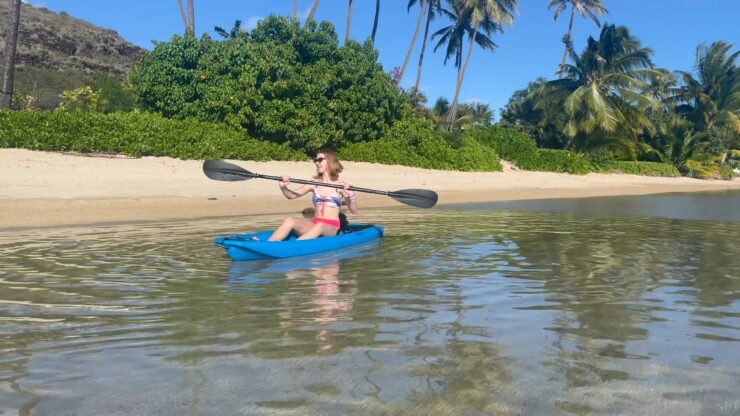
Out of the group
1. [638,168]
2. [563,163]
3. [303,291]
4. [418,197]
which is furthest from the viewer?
[638,168]

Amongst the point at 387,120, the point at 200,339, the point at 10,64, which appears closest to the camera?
the point at 200,339

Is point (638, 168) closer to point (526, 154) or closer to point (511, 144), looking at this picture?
point (526, 154)

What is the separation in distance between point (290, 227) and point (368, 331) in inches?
150

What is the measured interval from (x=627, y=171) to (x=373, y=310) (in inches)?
1413

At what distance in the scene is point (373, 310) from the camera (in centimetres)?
443

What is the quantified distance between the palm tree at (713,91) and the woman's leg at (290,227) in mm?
41547

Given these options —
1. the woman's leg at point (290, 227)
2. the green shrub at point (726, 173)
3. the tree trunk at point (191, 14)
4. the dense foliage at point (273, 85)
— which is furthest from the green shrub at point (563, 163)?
the woman's leg at point (290, 227)

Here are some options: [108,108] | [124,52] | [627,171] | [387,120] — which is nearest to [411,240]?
[387,120]

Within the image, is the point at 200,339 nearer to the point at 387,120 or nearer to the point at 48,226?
the point at 48,226

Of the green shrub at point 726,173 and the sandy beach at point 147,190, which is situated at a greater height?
the green shrub at point 726,173

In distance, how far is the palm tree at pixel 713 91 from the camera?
133 feet

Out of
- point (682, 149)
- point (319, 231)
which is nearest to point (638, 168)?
point (682, 149)

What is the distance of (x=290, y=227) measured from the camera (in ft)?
24.5

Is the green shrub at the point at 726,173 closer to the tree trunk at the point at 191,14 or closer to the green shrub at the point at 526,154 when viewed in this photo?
the green shrub at the point at 526,154
